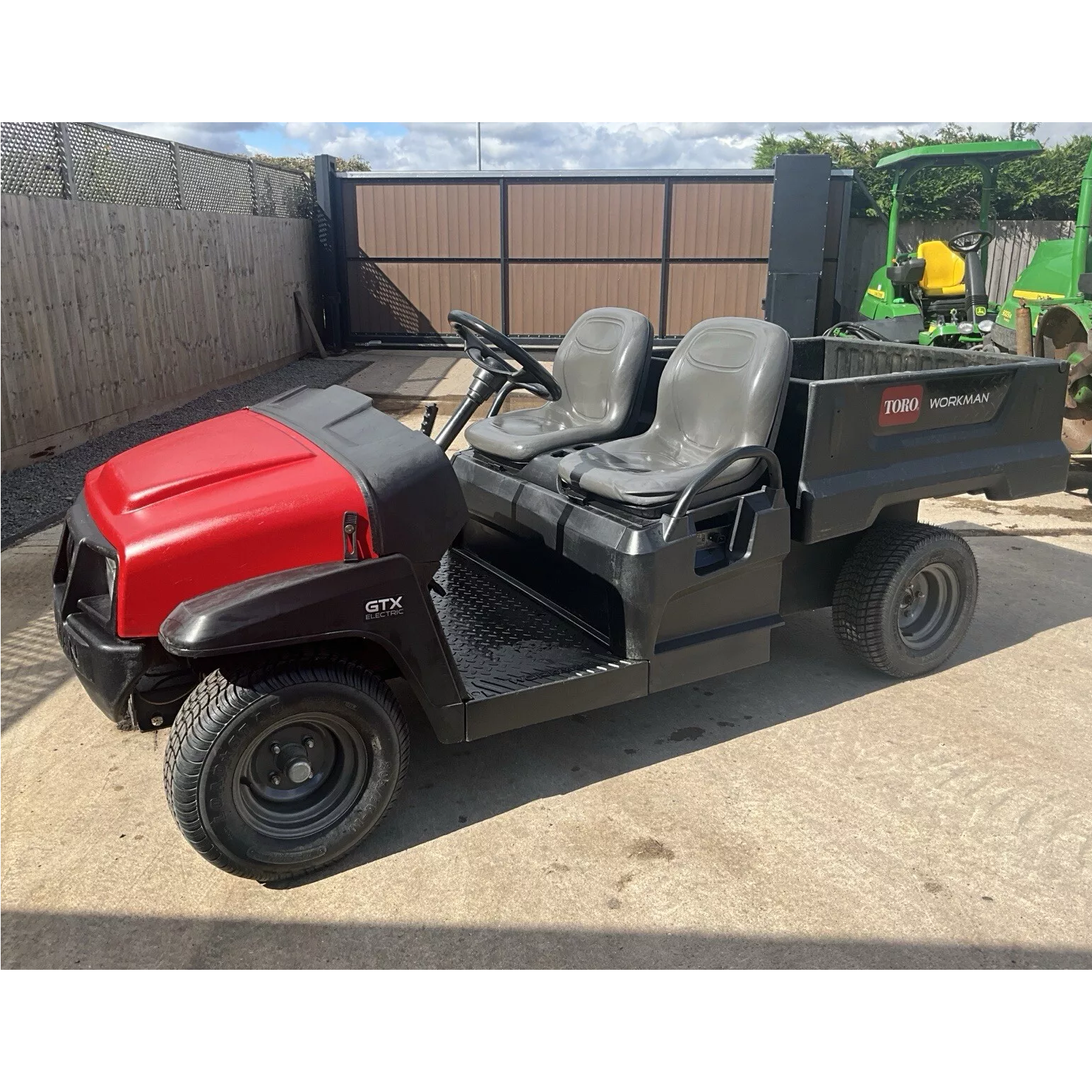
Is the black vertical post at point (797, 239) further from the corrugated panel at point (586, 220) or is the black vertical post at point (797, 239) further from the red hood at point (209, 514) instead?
the red hood at point (209, 514)

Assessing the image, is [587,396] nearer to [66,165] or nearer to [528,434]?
[528,434]

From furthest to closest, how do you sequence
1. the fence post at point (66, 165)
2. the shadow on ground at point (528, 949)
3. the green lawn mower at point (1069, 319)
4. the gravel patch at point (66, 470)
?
the green lawn mower at point (1069, 319), the shadow on ground at point (528, 949), the fence post at point (66, 165), the gravel patch at point (66, 470)

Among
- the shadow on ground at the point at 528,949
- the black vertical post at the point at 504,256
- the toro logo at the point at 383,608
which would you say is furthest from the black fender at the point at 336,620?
the black vertical post at the point at 504,256

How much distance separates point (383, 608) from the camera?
8.23 ft

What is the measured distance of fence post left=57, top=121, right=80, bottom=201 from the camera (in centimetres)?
106

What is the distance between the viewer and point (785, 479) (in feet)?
11.6

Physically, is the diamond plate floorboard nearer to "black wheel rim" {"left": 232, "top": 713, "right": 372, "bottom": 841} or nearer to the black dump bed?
"black wheel rim" {"left": 232, "top": 713, "right": 372, "bottom": 841}

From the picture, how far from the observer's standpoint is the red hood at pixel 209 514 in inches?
89.4

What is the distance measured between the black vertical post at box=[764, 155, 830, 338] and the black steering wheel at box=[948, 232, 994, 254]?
13.4 ft

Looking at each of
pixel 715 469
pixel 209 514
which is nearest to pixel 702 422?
pixel 715 469

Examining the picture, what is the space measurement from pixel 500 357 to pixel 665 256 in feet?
37.8

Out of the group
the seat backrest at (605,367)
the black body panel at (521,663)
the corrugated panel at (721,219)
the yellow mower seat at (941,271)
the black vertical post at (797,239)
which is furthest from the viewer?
the corrugated panel at (721,219)

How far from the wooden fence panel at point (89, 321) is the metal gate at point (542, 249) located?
1281 cm

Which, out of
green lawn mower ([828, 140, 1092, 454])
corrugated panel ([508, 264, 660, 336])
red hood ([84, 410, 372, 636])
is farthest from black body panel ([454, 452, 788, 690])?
corrugated panel ([508, 264, 660, 336])
